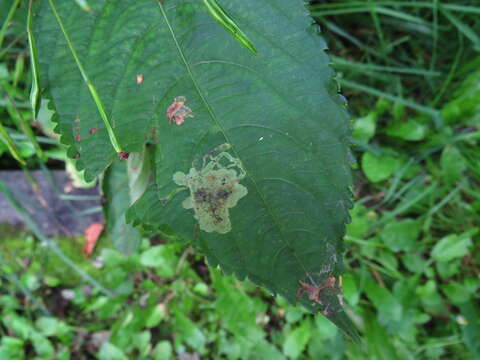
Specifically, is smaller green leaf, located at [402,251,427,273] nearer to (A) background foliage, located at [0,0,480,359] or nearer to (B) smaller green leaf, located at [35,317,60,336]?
(A) background foliage, located at [0,0,480,359]

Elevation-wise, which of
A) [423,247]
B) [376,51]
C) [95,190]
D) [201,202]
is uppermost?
[201,202]

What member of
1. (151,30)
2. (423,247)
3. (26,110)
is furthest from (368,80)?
(26,110)

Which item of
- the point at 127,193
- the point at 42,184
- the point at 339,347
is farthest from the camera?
the point at 42,184

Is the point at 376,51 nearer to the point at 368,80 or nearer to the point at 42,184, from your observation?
the point at 368,80

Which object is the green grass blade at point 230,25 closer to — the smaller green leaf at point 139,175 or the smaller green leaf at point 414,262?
the smaller green leaf at point 139,175

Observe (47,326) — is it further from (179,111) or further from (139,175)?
(179,111)

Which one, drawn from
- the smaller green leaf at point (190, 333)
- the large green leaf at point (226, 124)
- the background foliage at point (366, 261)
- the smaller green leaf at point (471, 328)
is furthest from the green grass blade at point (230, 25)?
the smaller green leaf at point (471, 328)
